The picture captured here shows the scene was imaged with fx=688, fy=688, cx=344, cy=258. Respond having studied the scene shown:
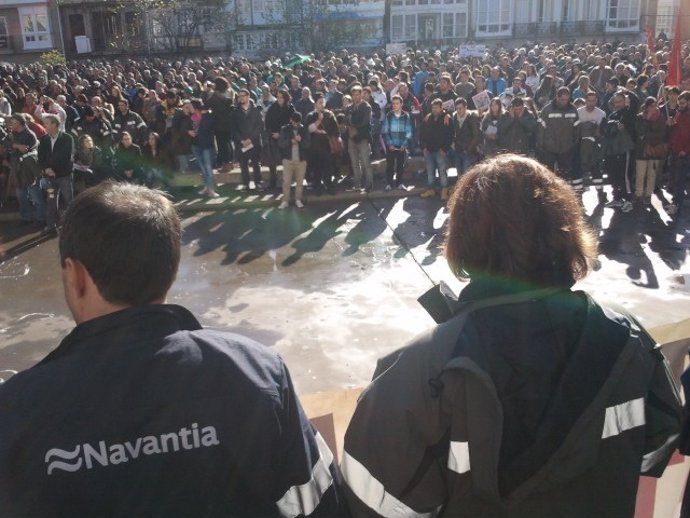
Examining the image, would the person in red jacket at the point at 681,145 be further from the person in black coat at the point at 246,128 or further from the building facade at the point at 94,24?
the building facade at the point at 94,24

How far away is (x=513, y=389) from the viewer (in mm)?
1597

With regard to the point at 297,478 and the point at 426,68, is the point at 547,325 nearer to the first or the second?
the point at 297,478

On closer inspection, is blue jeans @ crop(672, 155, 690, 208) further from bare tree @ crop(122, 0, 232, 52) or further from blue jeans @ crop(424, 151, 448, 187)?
bare tree @ crop(122, 0, 232, 52)

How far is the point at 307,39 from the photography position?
42.8 m

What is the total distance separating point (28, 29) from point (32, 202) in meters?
42.4

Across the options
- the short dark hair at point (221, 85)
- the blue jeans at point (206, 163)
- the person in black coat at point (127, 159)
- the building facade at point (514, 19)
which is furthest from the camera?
the building facade at point (514, 19)

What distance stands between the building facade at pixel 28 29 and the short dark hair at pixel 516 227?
164 feet

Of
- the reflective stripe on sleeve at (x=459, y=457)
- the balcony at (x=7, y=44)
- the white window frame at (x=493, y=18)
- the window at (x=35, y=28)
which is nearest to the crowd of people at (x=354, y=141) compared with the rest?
the reflective stripe on sleeve at (x=459, y=457)

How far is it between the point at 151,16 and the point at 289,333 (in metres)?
42.6

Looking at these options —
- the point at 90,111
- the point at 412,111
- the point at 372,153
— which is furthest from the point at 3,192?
the point at 412,111

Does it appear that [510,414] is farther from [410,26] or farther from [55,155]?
[410,26]

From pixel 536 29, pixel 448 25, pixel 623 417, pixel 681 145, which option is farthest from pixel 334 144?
pixel 448 25

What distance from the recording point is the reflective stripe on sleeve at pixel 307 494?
5.49 feet

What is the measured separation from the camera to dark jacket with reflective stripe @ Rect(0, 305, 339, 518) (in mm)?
1444
